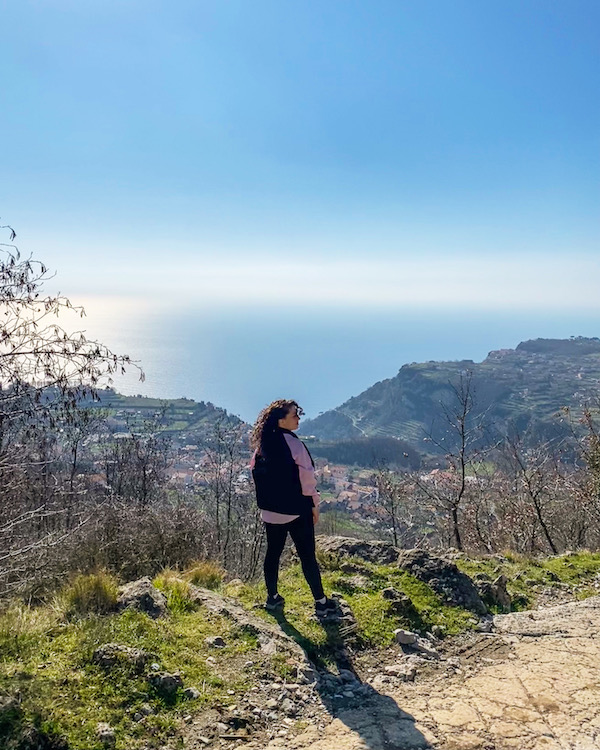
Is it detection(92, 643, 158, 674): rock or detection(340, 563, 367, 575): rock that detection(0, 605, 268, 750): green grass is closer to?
detection(92, 643, 158, 674): rock

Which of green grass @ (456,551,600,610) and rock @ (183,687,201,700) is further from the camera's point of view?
green grass @ (456,551,600,610)

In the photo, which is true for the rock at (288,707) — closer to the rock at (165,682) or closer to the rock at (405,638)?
the rock at (165,682)

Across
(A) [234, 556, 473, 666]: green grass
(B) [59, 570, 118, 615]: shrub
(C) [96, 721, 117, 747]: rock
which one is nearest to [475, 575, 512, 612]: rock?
(A) [234, 556, 473, 666]: green grass

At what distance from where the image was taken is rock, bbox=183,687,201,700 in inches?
138

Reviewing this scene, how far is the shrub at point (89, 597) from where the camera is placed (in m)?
4.45

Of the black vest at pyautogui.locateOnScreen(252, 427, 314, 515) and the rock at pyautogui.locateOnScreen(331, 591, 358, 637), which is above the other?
the black vest at pyautogui.locateOnScreen(252, 427, 314, 515)

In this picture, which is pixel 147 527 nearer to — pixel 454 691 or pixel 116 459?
pixel 454 691

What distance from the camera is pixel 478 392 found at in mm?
78375

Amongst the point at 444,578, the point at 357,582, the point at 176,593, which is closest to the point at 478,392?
the point at 444,578

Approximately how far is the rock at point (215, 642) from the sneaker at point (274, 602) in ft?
3.17

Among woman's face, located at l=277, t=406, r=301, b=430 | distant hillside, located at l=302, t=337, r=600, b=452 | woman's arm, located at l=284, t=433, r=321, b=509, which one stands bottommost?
distant hillside, located at l=302, t=337, r=600, b=452

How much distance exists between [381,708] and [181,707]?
1508 mm

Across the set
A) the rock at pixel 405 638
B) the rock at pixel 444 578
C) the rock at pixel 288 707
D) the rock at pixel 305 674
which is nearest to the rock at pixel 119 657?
the rock at pixel 288 707

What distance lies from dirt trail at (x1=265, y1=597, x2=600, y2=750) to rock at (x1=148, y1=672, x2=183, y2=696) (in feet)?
2.74
